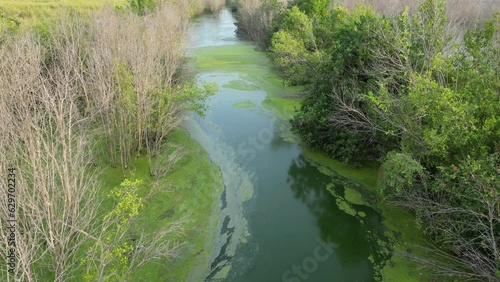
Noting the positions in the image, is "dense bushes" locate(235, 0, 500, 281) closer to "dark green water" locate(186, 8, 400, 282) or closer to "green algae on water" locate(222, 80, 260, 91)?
"dark green water" locate(186, 8, 400, 282)

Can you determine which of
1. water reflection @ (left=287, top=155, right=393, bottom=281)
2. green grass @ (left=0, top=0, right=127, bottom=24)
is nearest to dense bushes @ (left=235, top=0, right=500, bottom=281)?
water reflection @ (left=287, top=155, right=393, bottom=281)

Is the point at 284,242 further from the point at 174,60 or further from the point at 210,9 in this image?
the point at 210,9

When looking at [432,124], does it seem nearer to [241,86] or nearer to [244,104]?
[244,104]

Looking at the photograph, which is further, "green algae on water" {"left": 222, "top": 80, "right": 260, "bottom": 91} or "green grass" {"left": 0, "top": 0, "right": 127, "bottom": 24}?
"green grass" {"left": 0, "top": 0, "right": 127, "bottom": 24}

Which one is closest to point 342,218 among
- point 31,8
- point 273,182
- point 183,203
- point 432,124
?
point 273,182

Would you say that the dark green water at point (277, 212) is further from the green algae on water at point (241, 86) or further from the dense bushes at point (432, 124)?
the green algae on water at point (241, 86)
